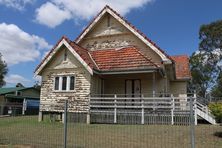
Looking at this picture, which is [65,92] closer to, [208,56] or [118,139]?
[118,139]

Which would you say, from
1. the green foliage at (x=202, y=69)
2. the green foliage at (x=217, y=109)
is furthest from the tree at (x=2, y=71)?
the green foliage at (x=217, y=109)

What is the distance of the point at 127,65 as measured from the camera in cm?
1981

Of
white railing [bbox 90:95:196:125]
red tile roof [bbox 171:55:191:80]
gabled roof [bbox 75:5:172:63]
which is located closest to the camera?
white railing [bbox 90:95:196:125]

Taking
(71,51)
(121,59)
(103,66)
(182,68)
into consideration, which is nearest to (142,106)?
(121,59)

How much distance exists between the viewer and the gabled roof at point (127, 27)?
1998 cm

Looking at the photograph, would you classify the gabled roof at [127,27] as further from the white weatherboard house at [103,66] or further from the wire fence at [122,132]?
the wire fence at [122,132]

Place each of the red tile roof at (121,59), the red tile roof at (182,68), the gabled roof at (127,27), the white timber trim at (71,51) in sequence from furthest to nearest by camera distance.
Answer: the red tile roof at (182,68) → the gabled roof at (127,27) → the red tile roof at (121,59) → the white timber trim at (71,51)

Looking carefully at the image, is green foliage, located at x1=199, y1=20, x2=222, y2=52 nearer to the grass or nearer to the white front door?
the white front door

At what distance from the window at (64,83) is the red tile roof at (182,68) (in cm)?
1149

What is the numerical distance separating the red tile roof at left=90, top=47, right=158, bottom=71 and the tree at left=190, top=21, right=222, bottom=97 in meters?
35.7

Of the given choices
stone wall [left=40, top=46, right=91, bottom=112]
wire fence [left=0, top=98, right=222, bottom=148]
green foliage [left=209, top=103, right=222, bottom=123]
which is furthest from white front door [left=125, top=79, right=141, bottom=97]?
green foliage [left=209, top=103, right=222, bottom=123]

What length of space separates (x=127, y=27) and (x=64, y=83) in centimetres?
667

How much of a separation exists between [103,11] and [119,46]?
324cm

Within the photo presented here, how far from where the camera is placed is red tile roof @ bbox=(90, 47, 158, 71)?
1950 cm
